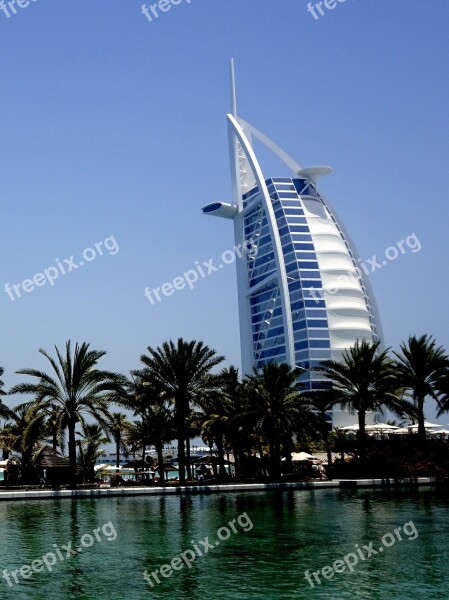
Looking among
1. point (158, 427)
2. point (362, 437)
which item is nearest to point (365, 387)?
point (362, 437)

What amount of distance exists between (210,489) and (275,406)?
6.84m

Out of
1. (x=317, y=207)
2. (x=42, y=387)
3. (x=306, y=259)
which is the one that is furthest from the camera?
(x=317, y=207)

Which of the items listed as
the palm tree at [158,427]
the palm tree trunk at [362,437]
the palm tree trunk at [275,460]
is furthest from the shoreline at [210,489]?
the palm tree at [158,427]

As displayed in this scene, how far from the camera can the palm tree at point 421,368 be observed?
4794 cm

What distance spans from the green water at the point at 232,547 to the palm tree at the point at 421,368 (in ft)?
49.2

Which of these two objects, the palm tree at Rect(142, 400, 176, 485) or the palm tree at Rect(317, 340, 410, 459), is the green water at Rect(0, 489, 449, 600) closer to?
the palm tree at Rect(317, 340, 410, 459)

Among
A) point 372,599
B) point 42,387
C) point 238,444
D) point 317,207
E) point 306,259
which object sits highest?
point 317,207

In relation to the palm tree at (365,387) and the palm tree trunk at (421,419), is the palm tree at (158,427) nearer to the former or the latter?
the palm tree at (365,387)

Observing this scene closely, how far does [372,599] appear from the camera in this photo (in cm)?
1366

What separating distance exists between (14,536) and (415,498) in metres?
17.9

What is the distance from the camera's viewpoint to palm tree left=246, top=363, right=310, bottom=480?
43906 mm

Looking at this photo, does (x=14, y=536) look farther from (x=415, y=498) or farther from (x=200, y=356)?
(x=200, y=356)

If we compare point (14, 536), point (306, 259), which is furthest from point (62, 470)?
point (306, 259)

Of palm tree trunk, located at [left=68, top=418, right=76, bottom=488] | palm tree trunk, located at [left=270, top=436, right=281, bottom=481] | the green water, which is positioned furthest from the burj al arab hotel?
the green water
